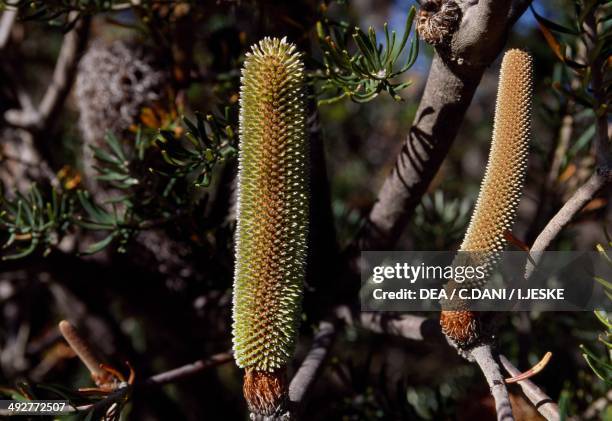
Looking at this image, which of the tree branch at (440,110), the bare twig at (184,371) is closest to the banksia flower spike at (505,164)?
the tree branch at (440,110)

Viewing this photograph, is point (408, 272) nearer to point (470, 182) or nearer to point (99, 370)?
point (99, 370)

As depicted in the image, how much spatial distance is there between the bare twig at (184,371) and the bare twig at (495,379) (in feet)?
1.12

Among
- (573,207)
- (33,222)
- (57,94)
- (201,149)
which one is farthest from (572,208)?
(57,94)

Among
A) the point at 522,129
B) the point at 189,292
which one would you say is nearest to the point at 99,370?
the point at 189,292

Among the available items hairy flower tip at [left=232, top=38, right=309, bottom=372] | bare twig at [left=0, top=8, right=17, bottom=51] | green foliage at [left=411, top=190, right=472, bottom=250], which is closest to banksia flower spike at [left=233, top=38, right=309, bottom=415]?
hairy flower tip at [left=232, top=38, right=309, bottom=372]

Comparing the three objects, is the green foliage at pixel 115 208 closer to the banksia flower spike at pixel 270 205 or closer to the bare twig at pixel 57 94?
the banksia flower spike at pixel 270 205

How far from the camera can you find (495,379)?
560 millimetres

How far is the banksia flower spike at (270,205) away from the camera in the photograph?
53 cm

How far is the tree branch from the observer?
0.55 metres

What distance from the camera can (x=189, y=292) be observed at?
96 cm

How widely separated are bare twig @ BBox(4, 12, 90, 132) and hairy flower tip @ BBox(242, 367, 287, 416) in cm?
78

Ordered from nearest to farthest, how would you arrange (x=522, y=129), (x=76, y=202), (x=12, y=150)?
1. (x=522, y=129)
2. (x=76, y=202)
3. (x=12, y=150)

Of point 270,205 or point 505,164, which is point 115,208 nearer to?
point 270,205

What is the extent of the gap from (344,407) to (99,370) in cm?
42
